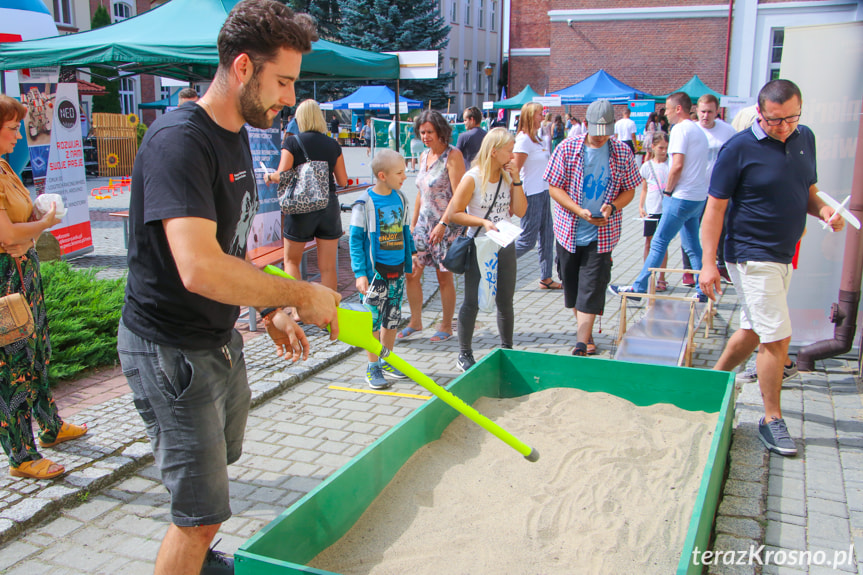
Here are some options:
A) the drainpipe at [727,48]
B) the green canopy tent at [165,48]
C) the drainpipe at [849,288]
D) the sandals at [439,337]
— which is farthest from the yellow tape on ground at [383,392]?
the drainpipe at [727,48]

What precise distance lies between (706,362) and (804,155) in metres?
2.16

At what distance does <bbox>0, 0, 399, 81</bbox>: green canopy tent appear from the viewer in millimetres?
7367

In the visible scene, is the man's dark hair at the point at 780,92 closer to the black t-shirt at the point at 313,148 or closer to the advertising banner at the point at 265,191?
the black t-shirt at the point at 313,148

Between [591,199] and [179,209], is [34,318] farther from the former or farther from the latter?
[591,199]

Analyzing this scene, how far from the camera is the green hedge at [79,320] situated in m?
5.42

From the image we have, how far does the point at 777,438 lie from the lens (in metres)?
4.07

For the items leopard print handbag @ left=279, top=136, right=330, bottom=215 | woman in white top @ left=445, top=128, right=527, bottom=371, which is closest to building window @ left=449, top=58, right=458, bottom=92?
leopard print handbag @ left=279, top=136, right=330, bottom=215

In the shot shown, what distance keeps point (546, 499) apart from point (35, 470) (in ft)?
8.78

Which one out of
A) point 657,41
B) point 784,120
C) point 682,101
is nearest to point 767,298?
point 784,120

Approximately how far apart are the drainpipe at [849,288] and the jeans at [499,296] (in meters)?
2.42

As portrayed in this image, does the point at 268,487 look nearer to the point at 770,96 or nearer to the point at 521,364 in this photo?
the point at 521,364

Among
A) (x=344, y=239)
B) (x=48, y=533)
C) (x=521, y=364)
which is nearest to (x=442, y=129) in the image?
(x=521, y=364)

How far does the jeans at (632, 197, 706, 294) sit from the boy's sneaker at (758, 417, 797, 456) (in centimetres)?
316

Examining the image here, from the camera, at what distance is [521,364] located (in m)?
4.70
